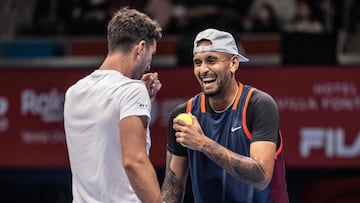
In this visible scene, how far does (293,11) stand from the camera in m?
11.5

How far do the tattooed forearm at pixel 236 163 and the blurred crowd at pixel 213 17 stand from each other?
5686 millimetres

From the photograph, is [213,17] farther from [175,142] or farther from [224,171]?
[224,171]

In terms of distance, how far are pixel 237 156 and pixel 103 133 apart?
0.79m

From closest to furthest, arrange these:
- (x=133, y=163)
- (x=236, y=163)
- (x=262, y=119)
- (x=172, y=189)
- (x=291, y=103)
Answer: (x=133, y=163), (x=236, y=163), (x=262, y=119), (x=172, y=189), (x=291, y=103)

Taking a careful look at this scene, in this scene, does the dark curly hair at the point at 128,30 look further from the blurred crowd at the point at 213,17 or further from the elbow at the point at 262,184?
the blurred crowd at the point at 213,17

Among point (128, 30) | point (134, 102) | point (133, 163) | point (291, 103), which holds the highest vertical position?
point (128, 30)

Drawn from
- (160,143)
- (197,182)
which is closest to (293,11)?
(160,143)

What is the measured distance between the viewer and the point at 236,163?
4.83m

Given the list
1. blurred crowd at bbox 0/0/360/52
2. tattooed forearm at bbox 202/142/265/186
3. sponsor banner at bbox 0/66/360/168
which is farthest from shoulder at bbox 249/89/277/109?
blurred crowd at bbox 0/0/360/52

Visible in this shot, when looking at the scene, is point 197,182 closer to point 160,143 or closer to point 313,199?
point 160,143

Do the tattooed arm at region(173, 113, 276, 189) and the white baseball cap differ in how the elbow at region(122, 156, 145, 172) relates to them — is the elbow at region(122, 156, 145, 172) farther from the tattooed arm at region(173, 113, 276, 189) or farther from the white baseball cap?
the white baseball cap

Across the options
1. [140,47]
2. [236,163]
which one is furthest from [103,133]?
[236,163]

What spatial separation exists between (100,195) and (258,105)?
1082 millimetres

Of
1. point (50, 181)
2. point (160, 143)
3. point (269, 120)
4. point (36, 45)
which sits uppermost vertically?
point (269, 120)
